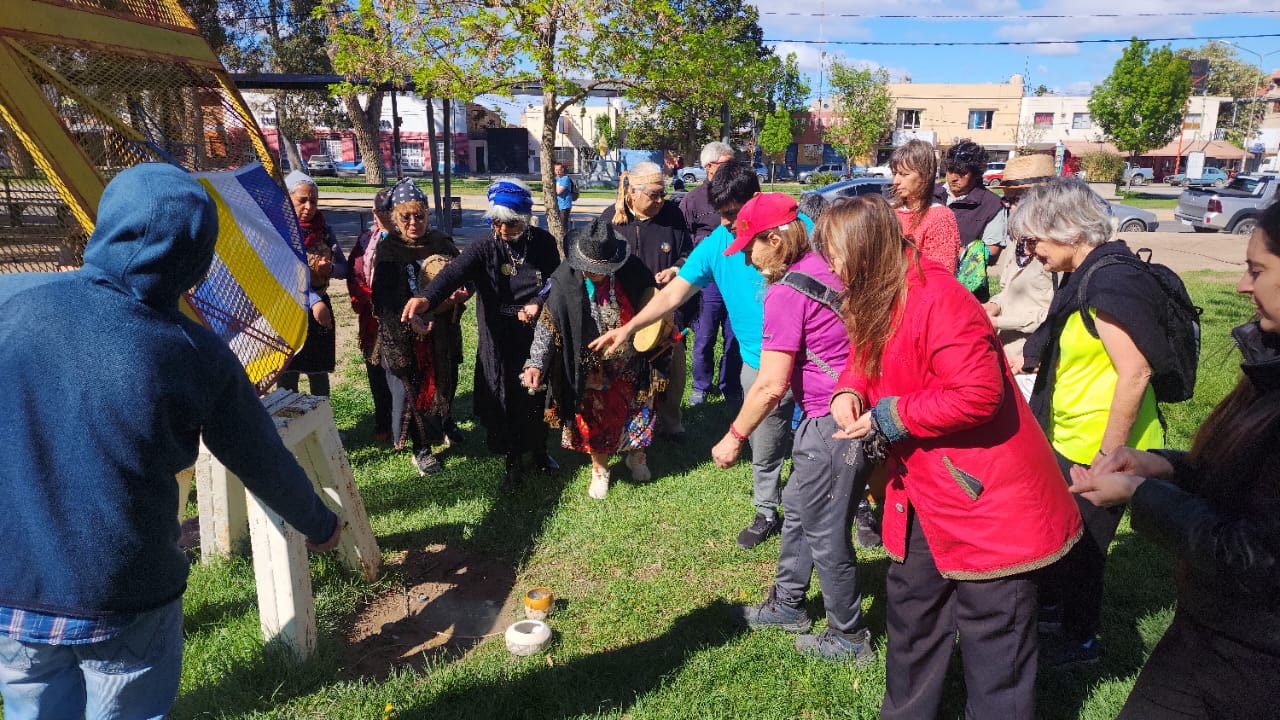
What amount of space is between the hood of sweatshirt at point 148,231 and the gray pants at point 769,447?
103 inches

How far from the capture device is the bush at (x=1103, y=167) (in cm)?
4378

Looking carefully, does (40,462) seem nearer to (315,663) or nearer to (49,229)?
(49,229)

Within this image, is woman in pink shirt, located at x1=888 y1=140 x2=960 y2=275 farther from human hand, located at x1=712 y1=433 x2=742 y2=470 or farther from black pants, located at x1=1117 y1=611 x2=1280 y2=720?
black pants, located at x1=1117 y1=611 x2=1280 y2=720

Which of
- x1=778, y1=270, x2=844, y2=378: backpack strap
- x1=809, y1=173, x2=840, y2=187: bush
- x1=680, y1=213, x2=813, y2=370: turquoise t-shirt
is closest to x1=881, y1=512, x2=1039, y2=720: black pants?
x1=778, y1=270, x2=844, y2=378: backpack strap

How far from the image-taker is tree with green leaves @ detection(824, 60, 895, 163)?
4372 centimetres

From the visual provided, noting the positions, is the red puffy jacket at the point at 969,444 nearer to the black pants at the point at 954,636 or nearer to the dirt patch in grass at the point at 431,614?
the black pants at the point at 954,636

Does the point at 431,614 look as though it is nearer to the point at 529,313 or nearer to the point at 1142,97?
the point at 529,313

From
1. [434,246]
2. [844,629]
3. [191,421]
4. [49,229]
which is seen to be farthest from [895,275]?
[434,246]

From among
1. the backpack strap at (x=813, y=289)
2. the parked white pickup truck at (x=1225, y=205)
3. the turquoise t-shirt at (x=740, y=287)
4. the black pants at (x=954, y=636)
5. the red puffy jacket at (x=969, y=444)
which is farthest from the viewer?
the parked white pickup truck at (x=1225, y=205)

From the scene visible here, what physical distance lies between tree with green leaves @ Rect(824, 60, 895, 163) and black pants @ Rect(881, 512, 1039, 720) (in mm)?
44150

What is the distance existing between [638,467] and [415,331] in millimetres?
1722

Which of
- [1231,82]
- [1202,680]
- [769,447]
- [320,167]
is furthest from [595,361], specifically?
[1231,82]

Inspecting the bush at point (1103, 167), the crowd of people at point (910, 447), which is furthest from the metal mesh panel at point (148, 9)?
the bush at point (1103, 167)

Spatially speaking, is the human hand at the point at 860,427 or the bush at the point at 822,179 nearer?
the human hand at the point at 860,427
